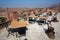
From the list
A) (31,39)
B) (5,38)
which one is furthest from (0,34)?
(31,39)

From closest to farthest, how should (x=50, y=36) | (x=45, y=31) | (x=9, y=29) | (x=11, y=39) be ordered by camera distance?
1. (x=11, y=39)
2. (x=9, y=29)
3. (x=50, y=36)
4. (x=45, y=31)

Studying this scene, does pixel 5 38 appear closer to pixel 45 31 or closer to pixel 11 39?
pixel 11 39

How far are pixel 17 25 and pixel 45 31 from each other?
208 centimetres

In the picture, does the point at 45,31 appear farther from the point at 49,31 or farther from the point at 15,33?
the point at 15,33

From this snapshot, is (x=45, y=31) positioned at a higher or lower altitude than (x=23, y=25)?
lower

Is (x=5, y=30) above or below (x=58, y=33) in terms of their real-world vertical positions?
above

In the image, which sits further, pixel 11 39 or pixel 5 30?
pixel 5 30

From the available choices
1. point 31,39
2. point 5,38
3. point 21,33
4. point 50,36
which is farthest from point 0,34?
point 50,36

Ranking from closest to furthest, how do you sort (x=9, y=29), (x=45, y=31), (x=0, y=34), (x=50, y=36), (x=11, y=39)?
(x=11, y=39), (x=0, y=34), (x=9, y=29), (x=50, y=36), (x=45, y=31)

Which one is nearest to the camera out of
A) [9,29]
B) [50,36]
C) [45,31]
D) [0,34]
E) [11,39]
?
[11,39]

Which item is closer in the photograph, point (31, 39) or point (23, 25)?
point (31, 39)

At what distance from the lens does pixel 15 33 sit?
6586 millimetres

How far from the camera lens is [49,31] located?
324 inches

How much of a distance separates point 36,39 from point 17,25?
3.97 feet
